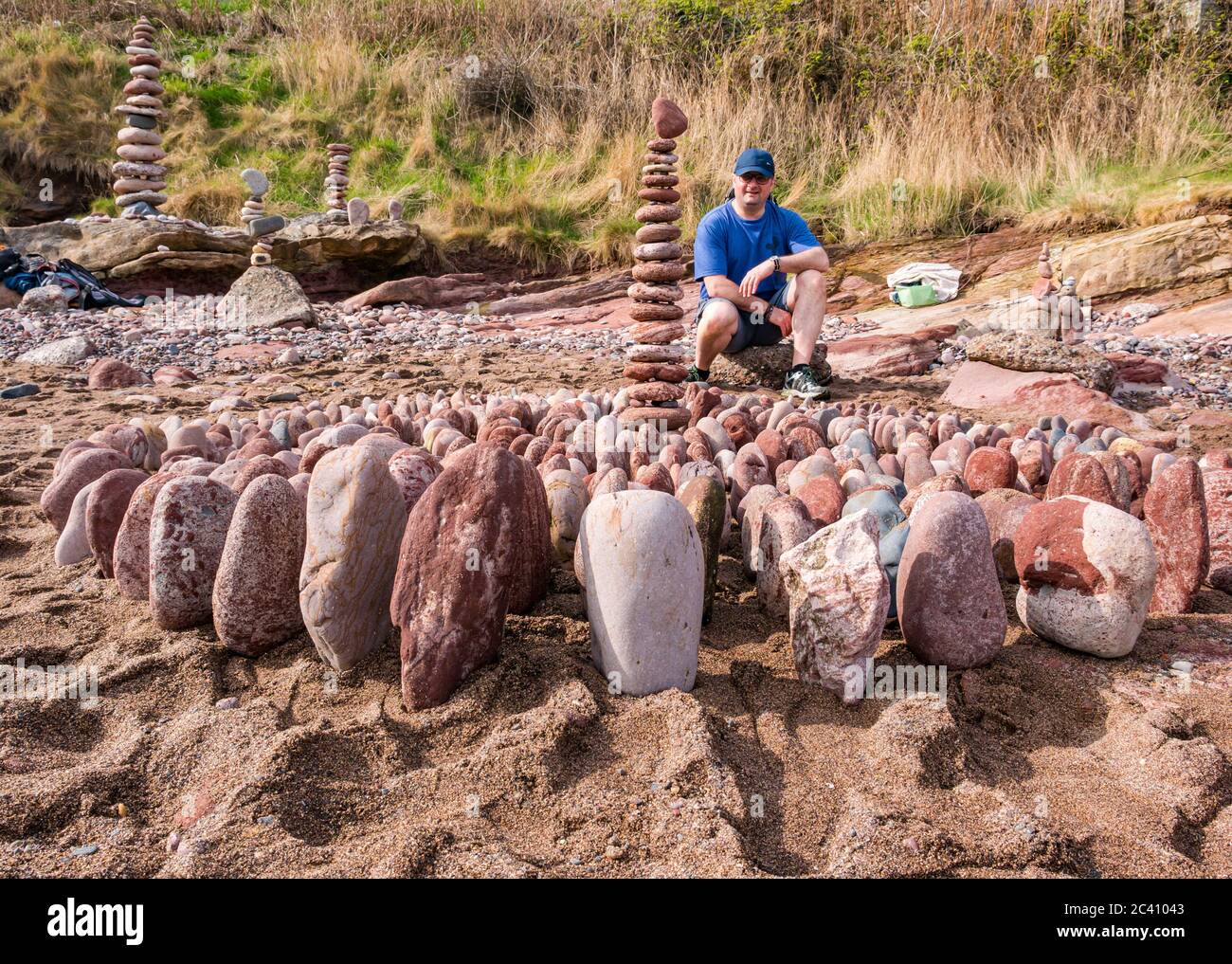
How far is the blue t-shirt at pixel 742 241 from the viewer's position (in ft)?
18.2

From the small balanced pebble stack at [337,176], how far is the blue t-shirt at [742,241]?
8222 mm

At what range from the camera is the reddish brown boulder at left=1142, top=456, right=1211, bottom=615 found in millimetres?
2268

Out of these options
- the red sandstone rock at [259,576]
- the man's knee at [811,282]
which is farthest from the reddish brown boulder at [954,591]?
the man's knee at [811,282]

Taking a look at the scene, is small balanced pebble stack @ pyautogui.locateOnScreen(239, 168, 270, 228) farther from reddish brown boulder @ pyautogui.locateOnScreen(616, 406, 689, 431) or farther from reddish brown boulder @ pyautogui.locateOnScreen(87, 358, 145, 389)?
reddish brown boulder @ pyautogui.locateOnScreen(616, 406, 689, 431)

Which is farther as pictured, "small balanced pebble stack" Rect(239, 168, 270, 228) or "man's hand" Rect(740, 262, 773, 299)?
"small balanced pebble stack" Rect(239, 168, 270, 228)

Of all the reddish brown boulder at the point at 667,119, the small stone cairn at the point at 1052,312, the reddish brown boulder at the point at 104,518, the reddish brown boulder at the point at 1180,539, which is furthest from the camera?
the small stone cairn at the point at 1052,312

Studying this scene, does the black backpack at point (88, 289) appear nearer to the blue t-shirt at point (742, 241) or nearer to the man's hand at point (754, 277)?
the blue t-shirt at point (742, 241)

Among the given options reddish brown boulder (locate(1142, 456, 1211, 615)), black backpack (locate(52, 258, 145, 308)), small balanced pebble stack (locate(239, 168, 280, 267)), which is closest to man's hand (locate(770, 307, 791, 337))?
reddish brown boulder (locate(1142, 456, 1211, 615))

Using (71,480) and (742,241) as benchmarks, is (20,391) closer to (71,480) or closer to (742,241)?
(71,480)

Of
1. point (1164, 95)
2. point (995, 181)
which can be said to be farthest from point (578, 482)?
point (1164, 95)

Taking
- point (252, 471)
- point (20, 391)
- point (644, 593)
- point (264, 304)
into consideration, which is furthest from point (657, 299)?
point (264, 304)

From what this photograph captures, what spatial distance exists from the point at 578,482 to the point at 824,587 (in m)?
0.95

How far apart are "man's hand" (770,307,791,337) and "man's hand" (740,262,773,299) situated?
203 mm

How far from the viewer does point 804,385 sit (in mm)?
5293
